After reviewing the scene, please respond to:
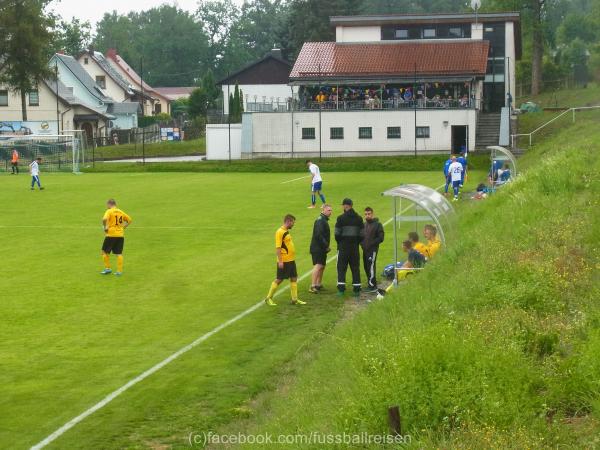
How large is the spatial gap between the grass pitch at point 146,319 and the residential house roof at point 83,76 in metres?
68.3

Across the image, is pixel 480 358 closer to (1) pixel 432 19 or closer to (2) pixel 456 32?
(1) pixel 432 19

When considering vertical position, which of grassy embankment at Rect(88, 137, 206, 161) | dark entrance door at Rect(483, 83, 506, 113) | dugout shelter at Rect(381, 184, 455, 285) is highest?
dark entrance door at Rect(483, 83, 506, 113)

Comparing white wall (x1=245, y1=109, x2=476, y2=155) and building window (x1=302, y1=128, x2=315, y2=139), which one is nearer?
white wall (x1=245, y1=109, x2=476, y2=155)

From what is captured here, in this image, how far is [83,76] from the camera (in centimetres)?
11025

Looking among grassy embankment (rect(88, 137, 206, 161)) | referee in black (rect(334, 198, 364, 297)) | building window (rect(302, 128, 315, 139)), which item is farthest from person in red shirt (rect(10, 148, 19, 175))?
referee in black (rect(334, 198, 364, 297))

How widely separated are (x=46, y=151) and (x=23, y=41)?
17487 millimetres

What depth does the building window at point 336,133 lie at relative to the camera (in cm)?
6850

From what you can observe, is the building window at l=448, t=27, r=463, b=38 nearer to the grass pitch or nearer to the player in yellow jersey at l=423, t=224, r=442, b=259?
the grass pitch

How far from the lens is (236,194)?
4644cm

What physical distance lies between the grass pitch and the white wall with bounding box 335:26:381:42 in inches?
1614

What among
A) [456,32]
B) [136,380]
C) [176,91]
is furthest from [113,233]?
[176,91]

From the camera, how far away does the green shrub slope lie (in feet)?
31.5

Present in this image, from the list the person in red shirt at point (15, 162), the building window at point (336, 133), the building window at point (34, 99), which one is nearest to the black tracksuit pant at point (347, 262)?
the person in red shirt at point (15, 162)

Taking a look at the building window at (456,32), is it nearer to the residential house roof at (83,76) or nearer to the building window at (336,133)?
the building window at (336,133)
